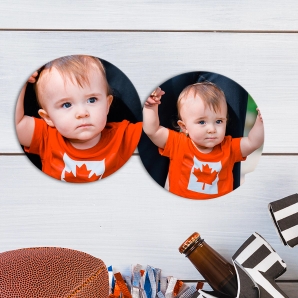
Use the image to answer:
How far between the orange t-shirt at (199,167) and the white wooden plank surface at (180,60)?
0.08 metres

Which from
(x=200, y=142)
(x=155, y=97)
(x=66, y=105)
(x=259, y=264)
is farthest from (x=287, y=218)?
(x=66, y=105)

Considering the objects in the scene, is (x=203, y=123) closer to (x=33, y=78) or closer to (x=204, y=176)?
(x=204, y=176)

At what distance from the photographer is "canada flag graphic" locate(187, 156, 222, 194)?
785 millimetres

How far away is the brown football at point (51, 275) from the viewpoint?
422 millimetres

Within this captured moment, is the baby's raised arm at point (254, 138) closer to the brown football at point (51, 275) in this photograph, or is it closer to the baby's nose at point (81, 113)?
the baby's nose at point (81, 113)

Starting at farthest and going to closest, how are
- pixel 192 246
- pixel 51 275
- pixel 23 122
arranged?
pixel 23 122 → pixel 192 246 → pixel 51 275

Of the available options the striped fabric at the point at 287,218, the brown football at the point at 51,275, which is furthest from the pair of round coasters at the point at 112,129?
the brown football at the point at 51,275

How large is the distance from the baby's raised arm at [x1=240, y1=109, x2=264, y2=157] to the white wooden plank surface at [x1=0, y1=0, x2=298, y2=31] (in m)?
0.17

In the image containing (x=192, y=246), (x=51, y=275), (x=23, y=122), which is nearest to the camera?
(x=51, y=275)

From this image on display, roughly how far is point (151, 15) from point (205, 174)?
306 millimetres

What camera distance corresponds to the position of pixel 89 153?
77 cm

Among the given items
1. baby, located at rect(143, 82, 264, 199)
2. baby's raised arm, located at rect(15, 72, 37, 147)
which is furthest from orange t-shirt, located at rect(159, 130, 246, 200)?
baby's raised arm, located at rect(15, 72, 37, 147)

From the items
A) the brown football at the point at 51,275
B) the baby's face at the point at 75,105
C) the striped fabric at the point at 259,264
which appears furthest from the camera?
the baby's face at the point at 75,105

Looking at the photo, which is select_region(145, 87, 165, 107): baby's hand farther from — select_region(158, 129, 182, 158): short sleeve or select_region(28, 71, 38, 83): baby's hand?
select_region(28, 71, 38, 83): baby's hand
